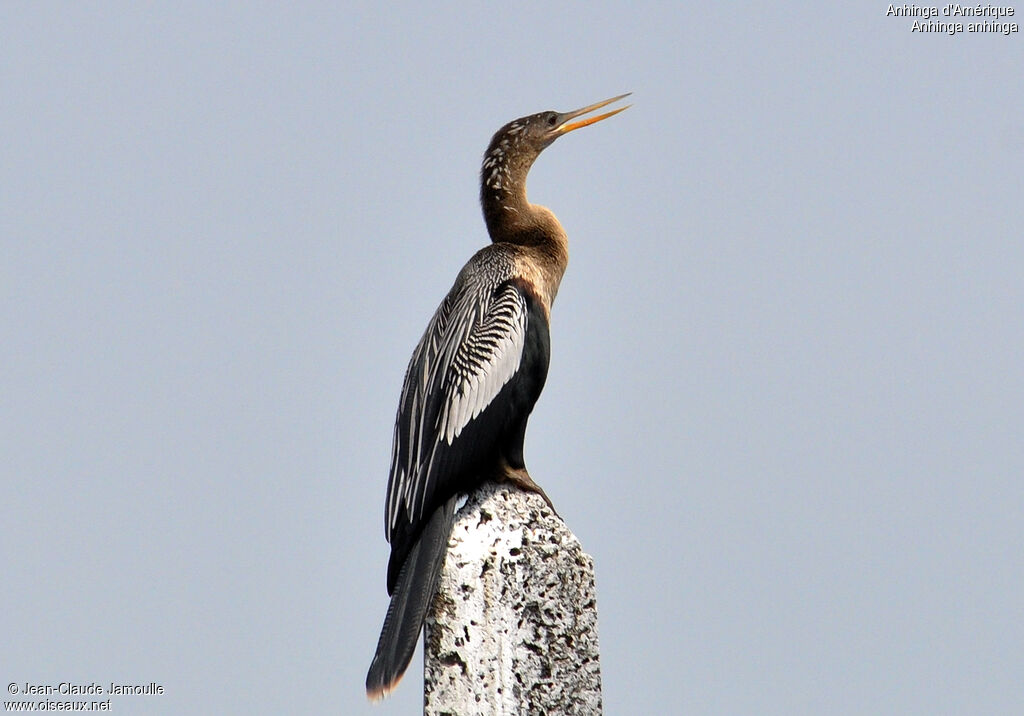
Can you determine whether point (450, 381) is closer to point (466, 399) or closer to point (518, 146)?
point (466, 399)

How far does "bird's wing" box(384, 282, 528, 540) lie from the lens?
16.4 ft

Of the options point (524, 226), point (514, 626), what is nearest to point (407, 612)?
point (514, 626)

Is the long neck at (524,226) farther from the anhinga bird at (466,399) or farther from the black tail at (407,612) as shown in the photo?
the black tail at (407,612)

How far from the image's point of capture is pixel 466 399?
5.15 metres

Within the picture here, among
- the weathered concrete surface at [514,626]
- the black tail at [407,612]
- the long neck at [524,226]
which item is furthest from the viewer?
the long neck at [524,226]

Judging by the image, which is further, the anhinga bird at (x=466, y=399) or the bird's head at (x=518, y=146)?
the bird's head at (x=518, y=146)

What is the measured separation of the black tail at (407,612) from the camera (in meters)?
4.58

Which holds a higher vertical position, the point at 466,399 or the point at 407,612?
the point at 466,399

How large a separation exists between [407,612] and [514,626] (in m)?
0.41

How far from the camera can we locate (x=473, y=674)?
4418 millimetres

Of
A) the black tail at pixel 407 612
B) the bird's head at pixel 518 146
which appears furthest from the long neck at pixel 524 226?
the black tail at pixel 407 612

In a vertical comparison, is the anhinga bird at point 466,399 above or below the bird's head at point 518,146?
below

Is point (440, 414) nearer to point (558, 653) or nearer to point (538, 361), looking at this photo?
point (538, 361)

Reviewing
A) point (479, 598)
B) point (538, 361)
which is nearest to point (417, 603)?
point (479, 598)
